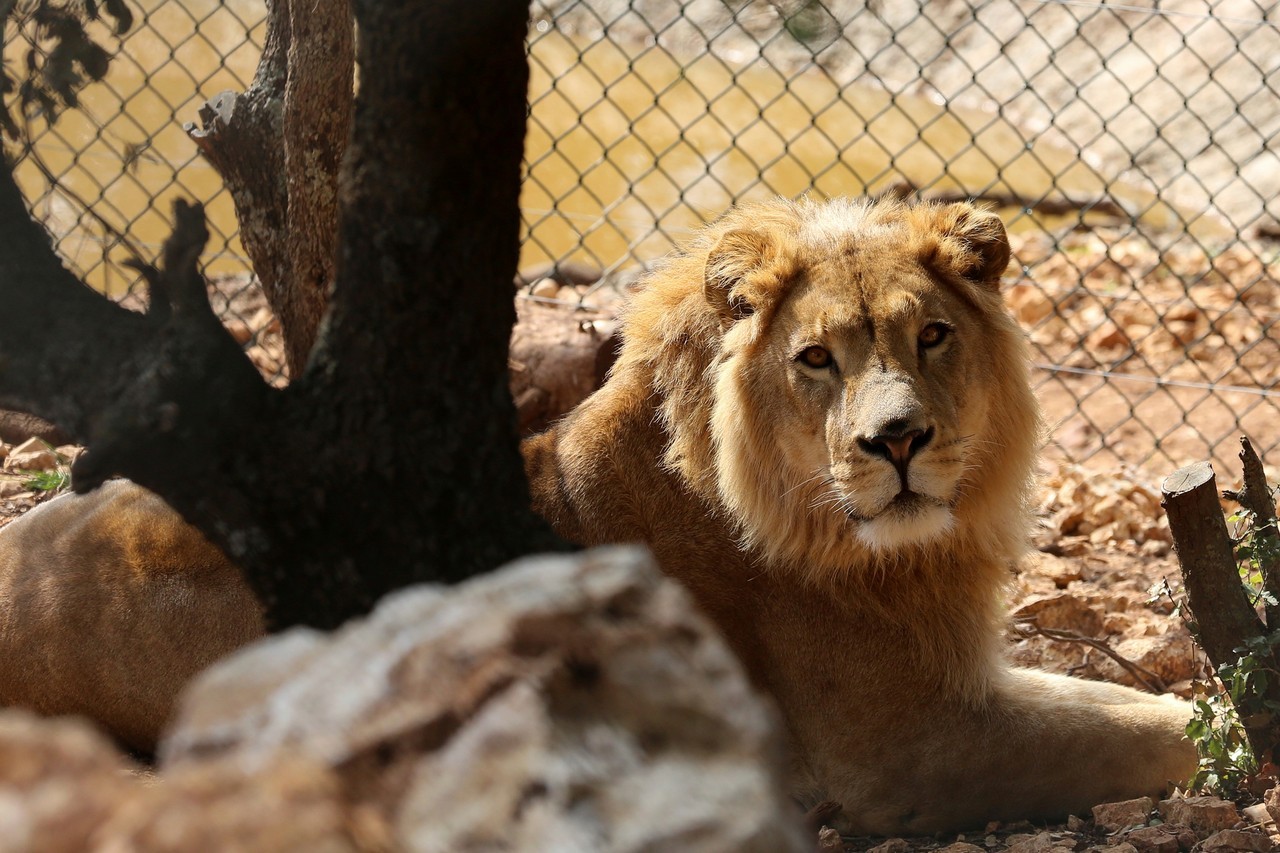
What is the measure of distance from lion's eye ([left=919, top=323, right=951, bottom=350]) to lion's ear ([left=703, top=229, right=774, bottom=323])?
50 cm

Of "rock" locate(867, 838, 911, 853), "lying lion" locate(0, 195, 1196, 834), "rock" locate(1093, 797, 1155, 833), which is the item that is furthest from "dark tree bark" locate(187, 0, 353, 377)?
"rock" locate(1093, 797, 1155, 833)

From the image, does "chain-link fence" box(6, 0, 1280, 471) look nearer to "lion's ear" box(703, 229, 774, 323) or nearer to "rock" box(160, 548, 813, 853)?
"lion's ear" box(703, 229, 774, 323)

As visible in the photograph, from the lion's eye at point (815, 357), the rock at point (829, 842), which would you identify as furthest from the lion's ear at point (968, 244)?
the rock at point (829, 842)

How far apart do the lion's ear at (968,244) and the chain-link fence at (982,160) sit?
10.1ft

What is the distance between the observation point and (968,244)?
3947mm

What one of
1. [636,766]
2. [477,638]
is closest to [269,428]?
[477,638]

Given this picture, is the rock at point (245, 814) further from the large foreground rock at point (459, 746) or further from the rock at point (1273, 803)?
the rock at point (1273, 803)

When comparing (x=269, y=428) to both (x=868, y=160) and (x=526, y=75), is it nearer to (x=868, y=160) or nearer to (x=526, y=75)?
(x=526, y=75)

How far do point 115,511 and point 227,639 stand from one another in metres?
0.56

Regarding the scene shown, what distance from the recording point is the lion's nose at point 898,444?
11.1 ft

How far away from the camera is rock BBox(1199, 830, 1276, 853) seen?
3254 mm

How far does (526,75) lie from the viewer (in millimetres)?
2475

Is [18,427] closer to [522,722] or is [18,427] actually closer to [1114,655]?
[1114,655]

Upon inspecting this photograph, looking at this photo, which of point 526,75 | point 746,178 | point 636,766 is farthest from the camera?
point 746,178
